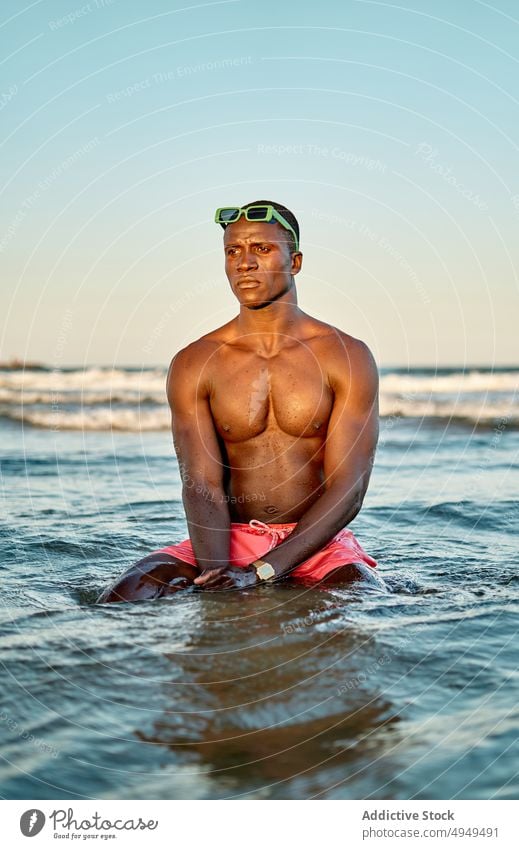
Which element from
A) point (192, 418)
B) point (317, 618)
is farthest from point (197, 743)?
point (192, 418)

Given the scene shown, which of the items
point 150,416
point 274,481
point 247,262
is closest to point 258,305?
point 247,262

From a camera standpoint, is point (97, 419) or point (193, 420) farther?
point (97, 419)

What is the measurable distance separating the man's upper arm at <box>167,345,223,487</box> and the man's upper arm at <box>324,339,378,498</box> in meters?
0.66

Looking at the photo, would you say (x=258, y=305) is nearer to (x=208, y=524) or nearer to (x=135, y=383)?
(x=208, y=524)

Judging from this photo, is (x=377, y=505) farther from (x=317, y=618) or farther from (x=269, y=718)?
(x=269, y=718)

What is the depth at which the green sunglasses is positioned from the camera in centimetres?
541

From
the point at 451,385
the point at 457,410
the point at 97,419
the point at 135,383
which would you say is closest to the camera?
the point at 97,419

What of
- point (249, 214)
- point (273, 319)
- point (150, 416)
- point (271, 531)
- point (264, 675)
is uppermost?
point (249, 214)

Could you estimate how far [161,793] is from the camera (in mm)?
3217

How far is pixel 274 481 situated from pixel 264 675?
1.77m

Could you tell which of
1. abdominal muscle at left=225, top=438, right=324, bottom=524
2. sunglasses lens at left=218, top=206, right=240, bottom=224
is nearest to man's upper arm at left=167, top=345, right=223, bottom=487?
abdominal muscle at left=225, top=438, right=324, bottom=524

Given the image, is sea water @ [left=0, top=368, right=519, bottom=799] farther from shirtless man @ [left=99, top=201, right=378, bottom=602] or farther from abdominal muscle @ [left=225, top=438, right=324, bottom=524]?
abdominal muscle @ [left=225, top=438, right=324, bottom=524]

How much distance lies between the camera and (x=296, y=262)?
18.8 ft
